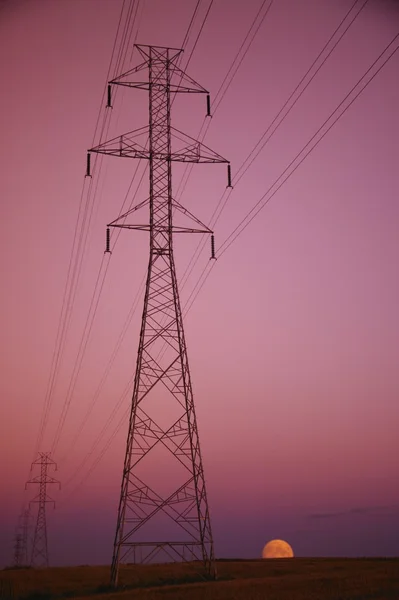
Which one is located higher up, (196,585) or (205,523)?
(205,523)

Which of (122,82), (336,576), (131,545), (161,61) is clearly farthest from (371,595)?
(161,61)

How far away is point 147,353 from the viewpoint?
35.6 m

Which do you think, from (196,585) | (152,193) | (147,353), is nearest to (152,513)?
(196,585)

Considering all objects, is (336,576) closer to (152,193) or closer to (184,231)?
(184,231)

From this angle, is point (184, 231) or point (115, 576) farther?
point (184, 231)

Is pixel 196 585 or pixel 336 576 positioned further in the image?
pixel 336 576

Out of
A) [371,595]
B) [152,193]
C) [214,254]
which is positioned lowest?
[371,595]

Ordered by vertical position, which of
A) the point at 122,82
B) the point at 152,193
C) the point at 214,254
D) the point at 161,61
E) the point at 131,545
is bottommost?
the point at 131,545

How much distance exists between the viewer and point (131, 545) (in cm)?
3378

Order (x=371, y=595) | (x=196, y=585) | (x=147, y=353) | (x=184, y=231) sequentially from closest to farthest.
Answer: (x=371, y=595), (x=196, y=585), (x=147, y=353), (x=184, y=231)

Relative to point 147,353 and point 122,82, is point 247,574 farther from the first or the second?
point 122,82

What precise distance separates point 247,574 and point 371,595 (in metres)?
16.0

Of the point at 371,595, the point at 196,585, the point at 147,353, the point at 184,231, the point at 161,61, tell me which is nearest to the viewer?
the point at 371,595

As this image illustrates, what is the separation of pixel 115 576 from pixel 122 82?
84.7 feet
